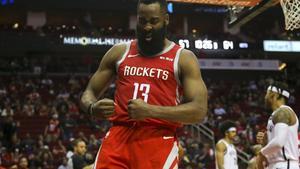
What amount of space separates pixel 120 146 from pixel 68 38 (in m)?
19.9

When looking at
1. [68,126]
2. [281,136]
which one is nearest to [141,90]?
[281,136]

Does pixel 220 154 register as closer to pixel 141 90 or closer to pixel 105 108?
pixel 141 90

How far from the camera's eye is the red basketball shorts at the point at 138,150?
8.78 feet

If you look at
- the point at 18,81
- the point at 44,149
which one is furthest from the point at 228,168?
the point at 18,81

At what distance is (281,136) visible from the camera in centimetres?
489

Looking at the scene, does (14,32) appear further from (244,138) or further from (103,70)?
(103,70)

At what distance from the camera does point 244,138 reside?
16734mm

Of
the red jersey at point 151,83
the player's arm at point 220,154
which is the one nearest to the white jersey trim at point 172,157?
the red jersey at point 151,83

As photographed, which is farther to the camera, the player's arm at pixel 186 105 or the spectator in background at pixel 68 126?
the spectator in background at pixel 68 126

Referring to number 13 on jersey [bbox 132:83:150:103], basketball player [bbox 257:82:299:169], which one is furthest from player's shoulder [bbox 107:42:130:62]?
basketball player [bbox 257:82:299:169]

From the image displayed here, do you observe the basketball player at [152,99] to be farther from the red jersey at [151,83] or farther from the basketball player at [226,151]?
the basketball player at [226,151]

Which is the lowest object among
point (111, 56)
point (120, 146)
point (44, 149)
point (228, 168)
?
point (44, 149)

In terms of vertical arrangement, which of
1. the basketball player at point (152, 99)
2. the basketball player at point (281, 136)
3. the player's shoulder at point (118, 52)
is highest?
the player's shoulder at point (118, 52)

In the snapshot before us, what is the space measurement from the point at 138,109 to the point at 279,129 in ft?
9.17
